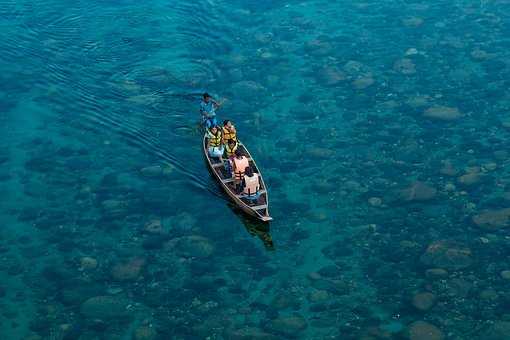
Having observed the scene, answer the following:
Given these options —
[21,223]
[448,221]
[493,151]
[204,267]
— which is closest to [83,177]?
[21,223]

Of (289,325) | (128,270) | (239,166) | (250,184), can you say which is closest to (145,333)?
(128,270)

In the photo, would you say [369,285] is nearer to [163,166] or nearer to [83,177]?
[163,166]

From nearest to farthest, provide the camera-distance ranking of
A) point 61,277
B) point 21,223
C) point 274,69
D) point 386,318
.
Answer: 1. point 386,318
2. point 61,277
3. point 21,223
4. point 274,69

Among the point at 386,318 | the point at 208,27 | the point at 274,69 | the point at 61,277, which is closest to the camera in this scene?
the point at 386,318

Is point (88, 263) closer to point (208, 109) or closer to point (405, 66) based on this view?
point (208, 109)

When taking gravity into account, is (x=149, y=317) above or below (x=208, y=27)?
below

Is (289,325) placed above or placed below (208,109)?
below

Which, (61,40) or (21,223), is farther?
(61,40)
